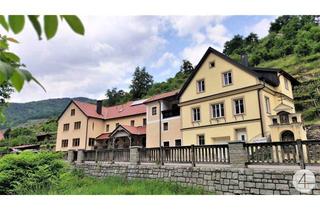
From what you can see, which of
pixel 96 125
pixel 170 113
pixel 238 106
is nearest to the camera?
pixel 238 106

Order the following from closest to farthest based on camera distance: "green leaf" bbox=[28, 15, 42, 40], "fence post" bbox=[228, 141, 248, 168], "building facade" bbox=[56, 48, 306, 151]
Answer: "green leaf" bbox=[28, 15, 42, 40], "fence post" bbox=[228, 141, 248, 168], "building facade" bbox=[56, 48, 306, 151]

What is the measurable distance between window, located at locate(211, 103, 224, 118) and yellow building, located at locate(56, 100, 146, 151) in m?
8.03

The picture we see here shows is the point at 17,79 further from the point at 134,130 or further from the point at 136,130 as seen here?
the point at 136,130

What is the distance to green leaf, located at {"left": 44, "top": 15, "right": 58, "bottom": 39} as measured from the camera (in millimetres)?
638

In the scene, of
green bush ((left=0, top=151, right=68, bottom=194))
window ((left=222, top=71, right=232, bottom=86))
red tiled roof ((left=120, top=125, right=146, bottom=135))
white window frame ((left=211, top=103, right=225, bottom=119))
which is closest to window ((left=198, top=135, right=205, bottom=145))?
white window frame ((left=211, top=103, right=225, bottom=119))

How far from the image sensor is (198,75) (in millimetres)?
16781

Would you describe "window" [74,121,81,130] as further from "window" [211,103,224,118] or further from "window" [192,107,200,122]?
"window" [211,103,224,118]

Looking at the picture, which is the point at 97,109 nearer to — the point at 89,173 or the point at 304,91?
the point at 89,173

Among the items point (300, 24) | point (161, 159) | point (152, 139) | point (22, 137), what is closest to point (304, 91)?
point (152, 139)

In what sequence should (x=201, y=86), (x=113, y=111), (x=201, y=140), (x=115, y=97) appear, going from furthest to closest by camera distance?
(x=115, y=97)
(x=113, y=111)
(x=201, y=86)
(x=201, y=140)

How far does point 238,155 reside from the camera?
22.8ft

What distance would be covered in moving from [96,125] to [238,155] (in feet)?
67.7

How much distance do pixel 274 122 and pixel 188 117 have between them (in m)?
5.40

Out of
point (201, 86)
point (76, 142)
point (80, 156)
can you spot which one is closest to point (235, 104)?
point (201, 86)
